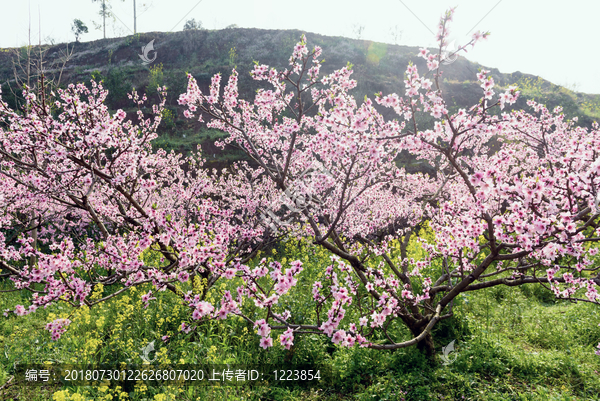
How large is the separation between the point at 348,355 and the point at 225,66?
86.5 feet

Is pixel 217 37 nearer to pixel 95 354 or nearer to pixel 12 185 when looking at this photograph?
pixel 12 185

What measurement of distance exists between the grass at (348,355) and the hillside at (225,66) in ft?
48.9

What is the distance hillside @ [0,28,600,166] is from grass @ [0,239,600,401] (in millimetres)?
14919

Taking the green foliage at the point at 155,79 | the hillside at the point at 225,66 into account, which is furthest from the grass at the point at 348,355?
the green foliage at the point at 155,79

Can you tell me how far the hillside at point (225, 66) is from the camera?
2225cm

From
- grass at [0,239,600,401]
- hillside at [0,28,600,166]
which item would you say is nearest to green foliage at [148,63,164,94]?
hillside at [0,28,600,166]

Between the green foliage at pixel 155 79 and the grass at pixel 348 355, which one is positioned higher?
the green foliage at pixel 155 79

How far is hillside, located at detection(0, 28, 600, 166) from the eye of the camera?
22250 mm

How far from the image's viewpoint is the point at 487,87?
3.21 m

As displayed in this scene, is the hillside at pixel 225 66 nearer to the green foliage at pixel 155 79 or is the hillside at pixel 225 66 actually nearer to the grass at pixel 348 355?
the green foliage at pixel 155 79

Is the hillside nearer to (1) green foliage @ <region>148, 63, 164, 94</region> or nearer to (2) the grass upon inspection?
(1) green foliage @ <region>148, 63, 164, 94</region>

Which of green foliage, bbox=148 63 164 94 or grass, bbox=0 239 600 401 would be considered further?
green foliage, bbox=148 63 164 94

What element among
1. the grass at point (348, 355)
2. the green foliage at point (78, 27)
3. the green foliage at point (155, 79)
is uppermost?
the green foliage at point (78, 27)

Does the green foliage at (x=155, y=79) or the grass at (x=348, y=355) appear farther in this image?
the green foliage at (x=155, y=79)
